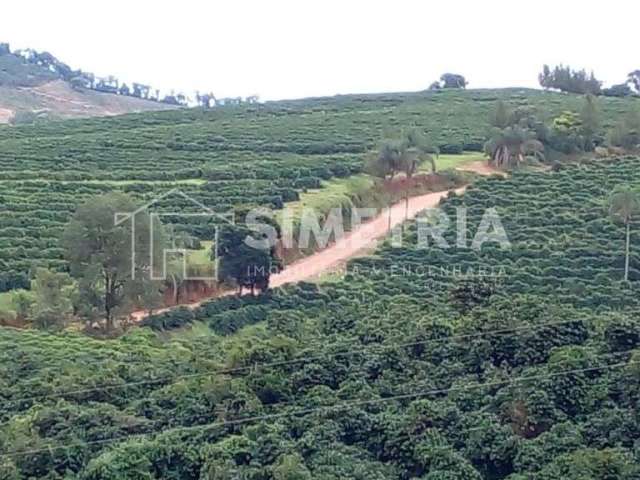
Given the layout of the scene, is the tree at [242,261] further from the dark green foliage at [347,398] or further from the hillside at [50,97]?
the hillside at [50,97]

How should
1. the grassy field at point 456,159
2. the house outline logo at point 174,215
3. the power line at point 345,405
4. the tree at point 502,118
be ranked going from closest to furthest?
the power line at point 345,405 → the house outline logo at point 174,215 → the grassy field at point 456,159 → the tree at point 502,118

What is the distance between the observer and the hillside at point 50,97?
11744cm

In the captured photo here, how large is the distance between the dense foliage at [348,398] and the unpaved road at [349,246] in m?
6.14

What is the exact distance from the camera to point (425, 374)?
2288cm

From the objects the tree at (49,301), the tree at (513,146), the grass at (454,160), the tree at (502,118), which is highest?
the tree at (502,118)

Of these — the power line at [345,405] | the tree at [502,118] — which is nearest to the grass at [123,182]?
the tree at [502,118]

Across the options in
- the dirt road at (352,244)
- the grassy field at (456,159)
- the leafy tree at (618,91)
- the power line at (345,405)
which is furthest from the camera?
the leafy tree at (618,91)

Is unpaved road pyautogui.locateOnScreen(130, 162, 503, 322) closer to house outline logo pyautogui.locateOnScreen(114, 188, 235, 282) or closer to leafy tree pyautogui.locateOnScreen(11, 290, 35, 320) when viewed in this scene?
house outline logo pyautogui.locateOnScreen(114, 188, 235, 282)

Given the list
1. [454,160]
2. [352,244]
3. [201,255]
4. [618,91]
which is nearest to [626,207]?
[352,244]

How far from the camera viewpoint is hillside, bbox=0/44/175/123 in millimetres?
117438

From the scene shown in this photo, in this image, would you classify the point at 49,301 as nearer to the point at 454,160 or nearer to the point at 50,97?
the point at 454,160

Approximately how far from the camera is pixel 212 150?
2384 inches

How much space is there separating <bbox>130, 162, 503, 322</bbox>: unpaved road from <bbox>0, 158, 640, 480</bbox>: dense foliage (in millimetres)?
6139

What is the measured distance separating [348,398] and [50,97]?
10685cm
